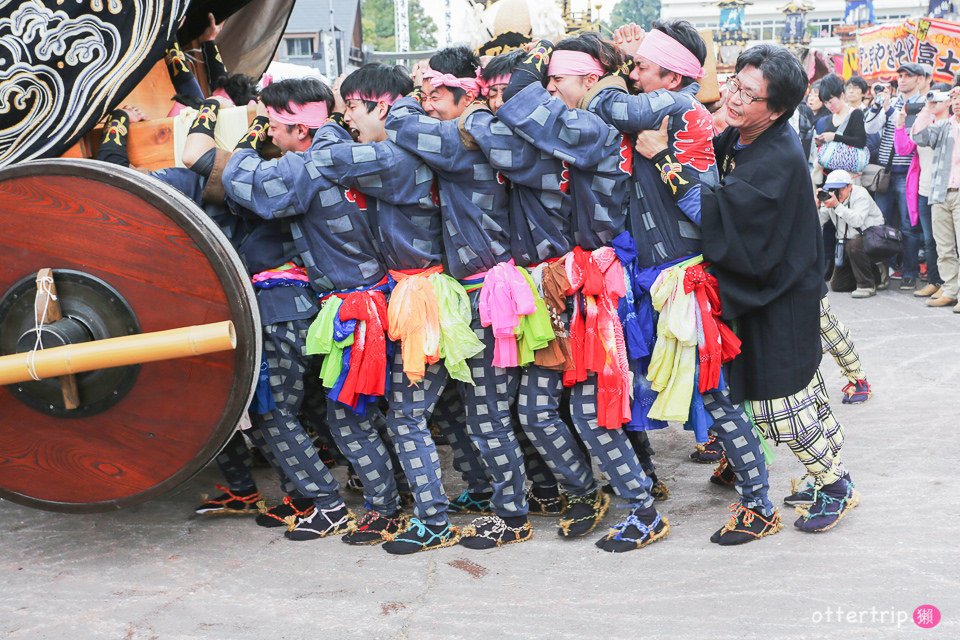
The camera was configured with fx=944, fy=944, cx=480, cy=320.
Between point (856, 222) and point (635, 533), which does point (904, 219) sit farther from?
point (635, 533)

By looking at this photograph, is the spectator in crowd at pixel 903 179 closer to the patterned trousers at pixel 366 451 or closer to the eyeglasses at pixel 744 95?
the eyeglasses at pixel 744 95

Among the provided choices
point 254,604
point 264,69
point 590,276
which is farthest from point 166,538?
point 264,69

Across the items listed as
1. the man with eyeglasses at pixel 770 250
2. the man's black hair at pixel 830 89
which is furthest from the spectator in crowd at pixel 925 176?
the man with eyeglasses at pixel 770 250

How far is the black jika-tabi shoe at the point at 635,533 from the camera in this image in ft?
10.8

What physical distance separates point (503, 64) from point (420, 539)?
1.70 metres

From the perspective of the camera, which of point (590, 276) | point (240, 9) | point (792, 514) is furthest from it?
point (240, 9)

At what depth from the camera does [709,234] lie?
3.12m

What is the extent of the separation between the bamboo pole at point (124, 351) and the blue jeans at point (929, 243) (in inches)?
262

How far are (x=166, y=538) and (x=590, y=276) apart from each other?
6.19 ft

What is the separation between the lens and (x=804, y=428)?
3.21 m

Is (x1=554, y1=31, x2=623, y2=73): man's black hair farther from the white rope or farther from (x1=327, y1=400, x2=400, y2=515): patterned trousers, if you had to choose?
the white rope

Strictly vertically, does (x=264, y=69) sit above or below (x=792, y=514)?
above

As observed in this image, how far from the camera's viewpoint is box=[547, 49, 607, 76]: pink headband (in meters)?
3.21

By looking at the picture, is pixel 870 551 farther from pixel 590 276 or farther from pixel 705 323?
pixel 590 276
